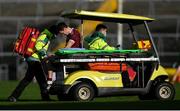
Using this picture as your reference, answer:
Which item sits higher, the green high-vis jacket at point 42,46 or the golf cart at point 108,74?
the green high-vis jacket at point 42,46

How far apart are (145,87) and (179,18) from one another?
25.9 m

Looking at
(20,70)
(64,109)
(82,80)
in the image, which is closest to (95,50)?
(82,80)

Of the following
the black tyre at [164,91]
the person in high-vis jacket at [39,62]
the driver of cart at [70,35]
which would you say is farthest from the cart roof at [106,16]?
the black tyre at [164,91]

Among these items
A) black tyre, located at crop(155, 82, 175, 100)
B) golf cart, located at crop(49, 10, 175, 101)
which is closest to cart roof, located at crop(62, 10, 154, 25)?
golf cart, located at crop(49, 10, 175, 101)

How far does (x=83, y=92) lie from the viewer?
16.4m

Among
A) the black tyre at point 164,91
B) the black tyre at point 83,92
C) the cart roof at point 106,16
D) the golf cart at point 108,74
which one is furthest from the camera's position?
the cart roof at point 106,16

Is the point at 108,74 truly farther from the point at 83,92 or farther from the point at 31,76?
the point at 31,76

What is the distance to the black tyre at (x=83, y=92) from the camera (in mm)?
16281

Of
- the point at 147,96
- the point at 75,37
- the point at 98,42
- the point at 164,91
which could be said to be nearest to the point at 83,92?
the point at 98,42

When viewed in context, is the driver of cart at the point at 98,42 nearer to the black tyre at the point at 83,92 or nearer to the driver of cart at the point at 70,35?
the driver of cart at the point at 70,35

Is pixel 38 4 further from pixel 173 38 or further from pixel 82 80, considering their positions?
pixel 82 80

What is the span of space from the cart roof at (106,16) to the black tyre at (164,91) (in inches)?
59.8

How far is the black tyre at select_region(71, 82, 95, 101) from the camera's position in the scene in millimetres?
16281

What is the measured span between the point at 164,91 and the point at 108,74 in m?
1.29
